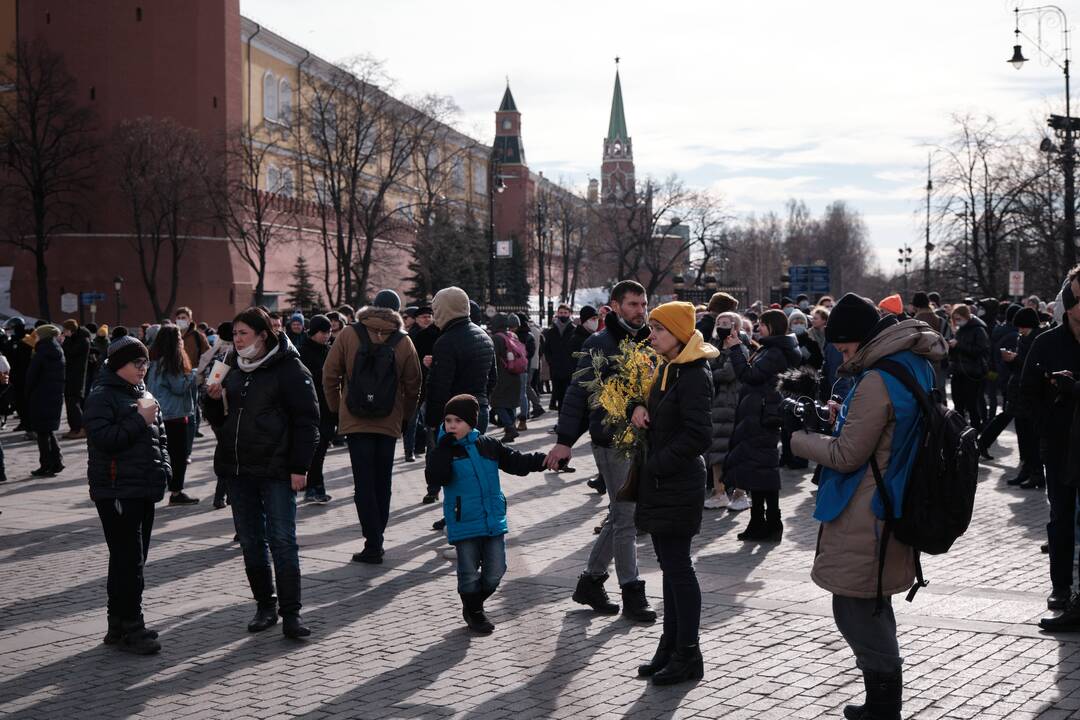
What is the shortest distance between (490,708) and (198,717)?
1.35 meters

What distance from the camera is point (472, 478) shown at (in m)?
7.50

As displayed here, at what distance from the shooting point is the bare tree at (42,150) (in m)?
55.0

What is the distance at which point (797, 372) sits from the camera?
18.7 ft

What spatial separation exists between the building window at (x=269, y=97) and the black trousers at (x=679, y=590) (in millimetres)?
63487

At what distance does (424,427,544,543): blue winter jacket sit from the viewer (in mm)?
7449

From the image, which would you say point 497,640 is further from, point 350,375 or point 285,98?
point 285,98

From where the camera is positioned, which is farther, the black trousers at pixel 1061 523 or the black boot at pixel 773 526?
the black boot at pixel 773 526

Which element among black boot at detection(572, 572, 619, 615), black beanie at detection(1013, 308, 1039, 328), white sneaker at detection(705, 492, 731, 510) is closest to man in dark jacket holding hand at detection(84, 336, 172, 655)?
black boot at detection(572, 572, 619, 615)

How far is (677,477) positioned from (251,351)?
2.72 metres

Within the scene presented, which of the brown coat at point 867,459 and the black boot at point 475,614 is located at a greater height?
the brown coat at point 867,459

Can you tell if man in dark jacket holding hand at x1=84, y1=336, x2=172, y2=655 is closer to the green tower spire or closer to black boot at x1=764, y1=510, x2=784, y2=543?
black boot at x1=764, y1=510, x2=784, y2=543

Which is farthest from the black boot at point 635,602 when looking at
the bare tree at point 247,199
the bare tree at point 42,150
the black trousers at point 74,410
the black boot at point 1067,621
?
the bare tree at point 42,150

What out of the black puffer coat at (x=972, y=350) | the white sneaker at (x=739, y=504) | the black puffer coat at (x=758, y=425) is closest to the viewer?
the black puffer coat at (x=758, y=425)

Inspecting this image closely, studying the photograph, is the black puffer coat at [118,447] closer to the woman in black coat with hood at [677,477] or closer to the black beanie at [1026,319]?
the woman in black coat with hood at [677,477]
